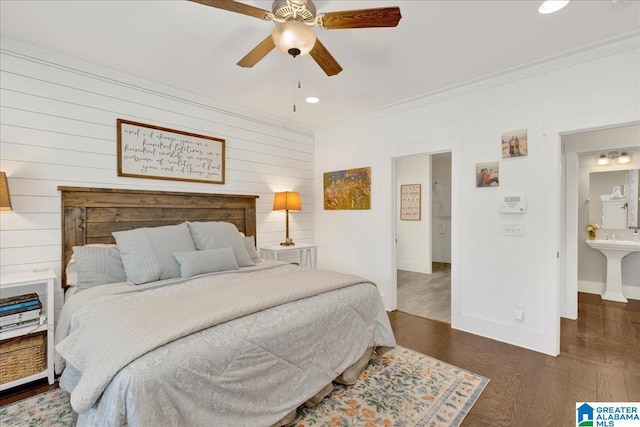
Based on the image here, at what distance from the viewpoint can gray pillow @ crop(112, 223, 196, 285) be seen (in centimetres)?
235

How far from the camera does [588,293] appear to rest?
4.44m

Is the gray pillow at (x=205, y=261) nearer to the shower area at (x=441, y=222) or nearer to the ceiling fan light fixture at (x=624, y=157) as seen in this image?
the ceiling fan light fixture at (x=624, y=157)

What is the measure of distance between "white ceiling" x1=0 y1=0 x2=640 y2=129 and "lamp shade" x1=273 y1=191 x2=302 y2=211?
4.37 ft

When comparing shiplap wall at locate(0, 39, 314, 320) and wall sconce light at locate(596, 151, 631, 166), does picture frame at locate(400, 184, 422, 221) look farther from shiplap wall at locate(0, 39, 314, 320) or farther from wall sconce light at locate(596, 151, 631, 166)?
shiplap wall at locate(0, 39, 314, 320)

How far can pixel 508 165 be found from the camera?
2.94 m

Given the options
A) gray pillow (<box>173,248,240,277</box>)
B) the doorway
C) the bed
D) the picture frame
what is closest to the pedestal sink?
the doorway

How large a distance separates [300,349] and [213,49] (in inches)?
94.4

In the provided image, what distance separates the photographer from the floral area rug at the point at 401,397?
1.84 m

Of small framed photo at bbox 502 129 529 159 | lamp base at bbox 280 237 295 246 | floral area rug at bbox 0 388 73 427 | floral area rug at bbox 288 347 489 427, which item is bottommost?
floral area rug at bbox 0 388 73 427

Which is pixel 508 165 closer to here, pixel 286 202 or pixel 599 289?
pixel 286 202

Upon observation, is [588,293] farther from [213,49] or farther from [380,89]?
[213,49]

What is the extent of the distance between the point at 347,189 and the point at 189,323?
3123 mm

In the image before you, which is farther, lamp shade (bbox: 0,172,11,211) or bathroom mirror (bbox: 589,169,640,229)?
bathroom mirror (bbox: 589,169,640,229)

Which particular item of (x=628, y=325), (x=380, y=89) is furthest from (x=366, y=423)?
(x=628, y=325)
